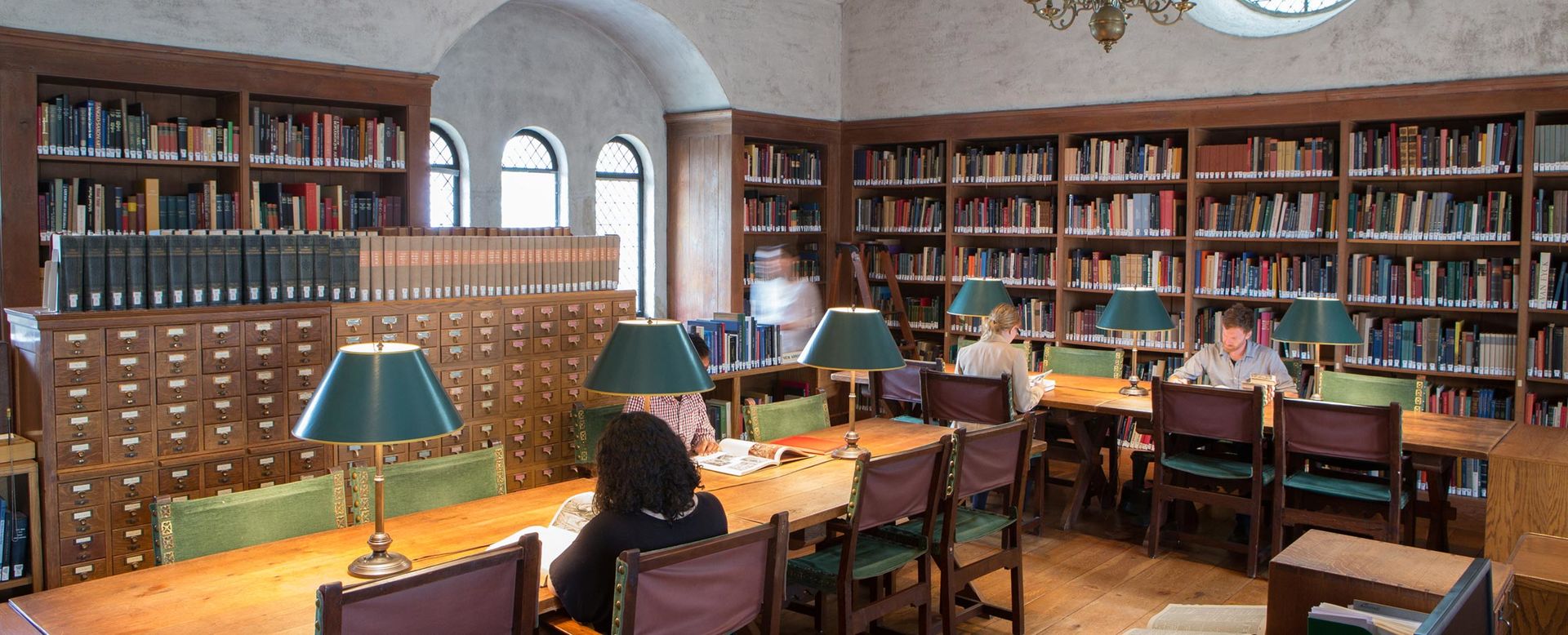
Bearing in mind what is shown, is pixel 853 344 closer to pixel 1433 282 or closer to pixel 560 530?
pixel 560 530

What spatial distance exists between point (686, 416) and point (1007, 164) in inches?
181

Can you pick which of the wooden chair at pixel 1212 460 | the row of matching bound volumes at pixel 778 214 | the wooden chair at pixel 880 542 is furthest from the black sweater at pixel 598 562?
the row of matching bound volumes at pixel 778 214

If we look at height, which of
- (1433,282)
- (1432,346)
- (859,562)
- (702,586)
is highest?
(1433,282)

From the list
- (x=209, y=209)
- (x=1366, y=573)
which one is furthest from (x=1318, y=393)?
(x=209, y=209)

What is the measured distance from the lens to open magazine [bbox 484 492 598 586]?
3113 mm

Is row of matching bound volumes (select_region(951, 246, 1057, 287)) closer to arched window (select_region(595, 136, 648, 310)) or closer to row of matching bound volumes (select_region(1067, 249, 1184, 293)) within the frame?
row of matching bound volumes (select_region(1067, 249, 1184, 293))

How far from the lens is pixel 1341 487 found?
5133 millimetres

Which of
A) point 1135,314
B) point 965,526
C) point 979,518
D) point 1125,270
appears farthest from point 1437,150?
point 965,526

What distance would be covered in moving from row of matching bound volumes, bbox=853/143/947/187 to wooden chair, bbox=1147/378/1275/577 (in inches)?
150

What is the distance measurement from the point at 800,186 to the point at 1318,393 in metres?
4.59

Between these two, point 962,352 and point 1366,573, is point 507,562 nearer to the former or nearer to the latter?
point 1366,573

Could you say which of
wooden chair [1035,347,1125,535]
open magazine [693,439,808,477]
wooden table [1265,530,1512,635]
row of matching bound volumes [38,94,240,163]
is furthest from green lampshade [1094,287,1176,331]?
row of matching bound volumes [38,94,240,163]

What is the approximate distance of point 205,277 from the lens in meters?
4.62

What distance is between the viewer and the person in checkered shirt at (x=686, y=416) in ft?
15.1
